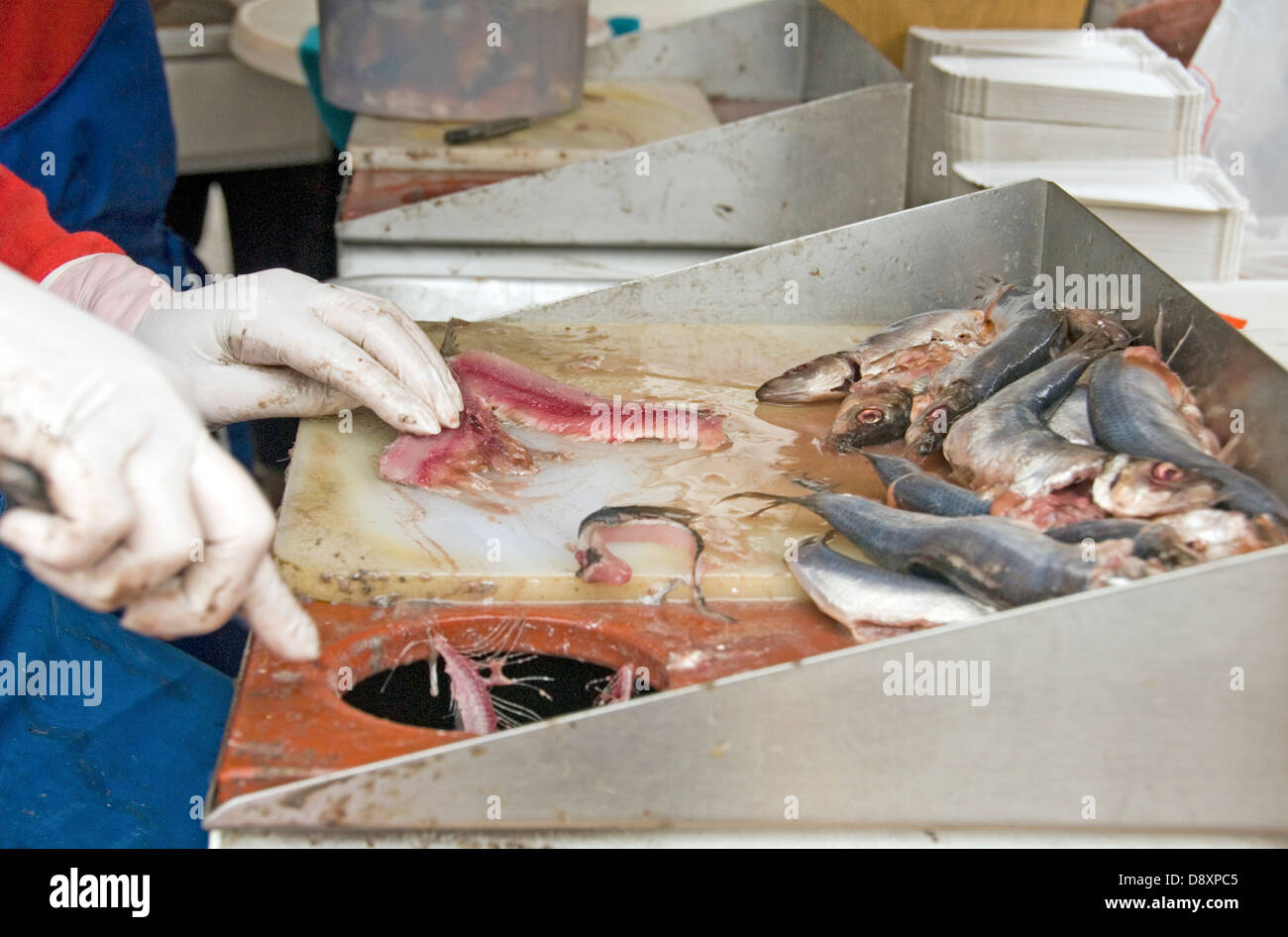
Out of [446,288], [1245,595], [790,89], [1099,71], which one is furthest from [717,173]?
[1245,595]

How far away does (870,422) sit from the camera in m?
1.80

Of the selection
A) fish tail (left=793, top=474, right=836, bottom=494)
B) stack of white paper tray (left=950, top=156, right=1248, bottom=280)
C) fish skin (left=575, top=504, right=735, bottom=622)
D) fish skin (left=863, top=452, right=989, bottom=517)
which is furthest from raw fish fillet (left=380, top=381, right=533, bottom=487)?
stack of white paper tray (left=950, top=156, right=1248, bottom=280)

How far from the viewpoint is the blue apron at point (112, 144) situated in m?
2.50

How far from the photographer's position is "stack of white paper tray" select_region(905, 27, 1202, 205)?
8.35ft

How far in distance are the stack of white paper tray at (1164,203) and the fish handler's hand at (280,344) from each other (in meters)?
1.33

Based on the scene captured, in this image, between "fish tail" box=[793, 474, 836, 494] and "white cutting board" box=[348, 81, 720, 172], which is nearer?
"fish tail" box=[793, 474, 836, 494]

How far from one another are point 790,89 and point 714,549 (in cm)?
274

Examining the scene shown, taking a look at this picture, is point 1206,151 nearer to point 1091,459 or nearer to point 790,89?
point 790,89

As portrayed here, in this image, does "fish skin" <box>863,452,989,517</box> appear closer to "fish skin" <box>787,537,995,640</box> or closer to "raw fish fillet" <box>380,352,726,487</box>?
"fish skin" <box>787,537,995,640</box>

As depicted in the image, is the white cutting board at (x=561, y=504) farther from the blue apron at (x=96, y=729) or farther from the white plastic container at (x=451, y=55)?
the white plastic container at (x=451, y=55)

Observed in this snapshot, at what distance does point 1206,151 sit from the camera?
127 inches

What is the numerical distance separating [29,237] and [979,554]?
1589 mm

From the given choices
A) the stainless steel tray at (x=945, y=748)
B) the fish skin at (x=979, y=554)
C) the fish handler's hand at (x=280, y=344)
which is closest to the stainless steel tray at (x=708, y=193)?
the fish handler's hand at (x=280, y=344)

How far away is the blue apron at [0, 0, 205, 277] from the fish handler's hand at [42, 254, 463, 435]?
68 centimetres
